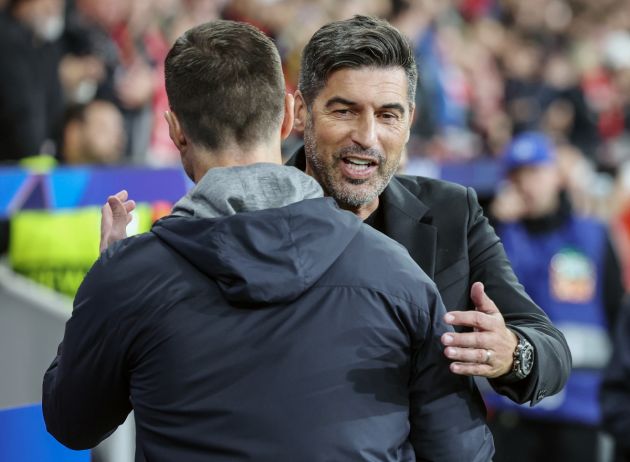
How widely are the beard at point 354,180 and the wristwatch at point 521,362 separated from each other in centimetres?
62

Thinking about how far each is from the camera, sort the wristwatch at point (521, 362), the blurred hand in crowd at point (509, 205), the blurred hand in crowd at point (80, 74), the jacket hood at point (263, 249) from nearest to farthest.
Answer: the jacket hood at point (263, 249)
the wristwatch at point (521, 362)
the blurred hand in crowd at point (509, 205)
the blurred hand in crowd at point (80, 74)

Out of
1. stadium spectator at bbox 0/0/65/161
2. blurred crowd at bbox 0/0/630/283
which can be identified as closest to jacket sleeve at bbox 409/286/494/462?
blurred crowd at bbox 0/0/630/283

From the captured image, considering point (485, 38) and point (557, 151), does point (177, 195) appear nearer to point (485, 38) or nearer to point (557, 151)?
point (557, 151)

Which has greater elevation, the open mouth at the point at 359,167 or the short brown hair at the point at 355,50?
the short brown hair at the point at 355,50

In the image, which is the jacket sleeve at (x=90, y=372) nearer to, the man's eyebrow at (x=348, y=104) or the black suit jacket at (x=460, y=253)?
the black suit jacket at (x=460, y=253)

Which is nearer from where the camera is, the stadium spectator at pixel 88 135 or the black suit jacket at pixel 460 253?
the black suit jacket at pixel 460 253

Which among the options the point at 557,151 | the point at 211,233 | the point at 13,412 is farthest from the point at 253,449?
the point at 557,151


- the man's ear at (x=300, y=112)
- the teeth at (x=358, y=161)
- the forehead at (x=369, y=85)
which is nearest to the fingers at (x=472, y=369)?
the teeth at (x=358, y=161)

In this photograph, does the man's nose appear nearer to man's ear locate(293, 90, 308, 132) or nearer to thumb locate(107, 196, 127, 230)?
man's ear locate(293, 90, 308, 132)

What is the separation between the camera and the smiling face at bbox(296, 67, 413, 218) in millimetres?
2850

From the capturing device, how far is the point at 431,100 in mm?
11188

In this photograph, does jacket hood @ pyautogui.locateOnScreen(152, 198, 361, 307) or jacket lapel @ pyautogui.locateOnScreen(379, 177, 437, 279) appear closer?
jacket hood @ pyautogui.locateOnScreen(152, 198, 361, 307)

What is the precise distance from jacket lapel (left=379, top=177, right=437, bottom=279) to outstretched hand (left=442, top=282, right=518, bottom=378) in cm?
41

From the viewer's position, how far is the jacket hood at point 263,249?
2041mm
